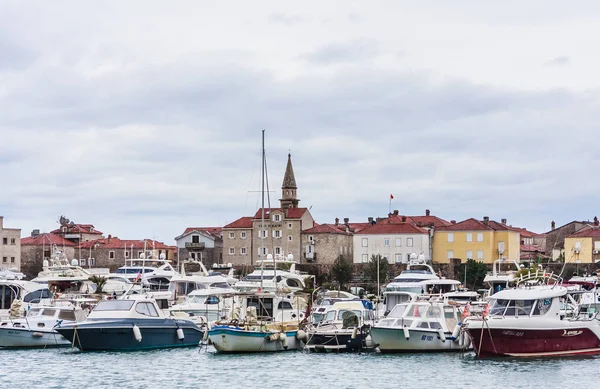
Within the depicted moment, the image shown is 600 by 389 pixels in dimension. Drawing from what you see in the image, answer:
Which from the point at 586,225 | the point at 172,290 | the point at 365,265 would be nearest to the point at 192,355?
the point at 172,290

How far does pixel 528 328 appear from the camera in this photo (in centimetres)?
4609

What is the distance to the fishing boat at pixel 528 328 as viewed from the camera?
46156 millimetres

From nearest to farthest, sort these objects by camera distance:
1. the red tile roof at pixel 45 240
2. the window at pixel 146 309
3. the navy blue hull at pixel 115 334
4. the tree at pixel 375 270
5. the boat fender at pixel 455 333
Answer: the navy blue hull at pixel 115 334
the boat fender at pixel 455 333
the window at pixel 146 309
the tree at pixel 375 270
the red tile roof at pixel 45 240

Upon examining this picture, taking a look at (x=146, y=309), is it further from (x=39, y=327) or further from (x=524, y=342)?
(x=524, y=342)

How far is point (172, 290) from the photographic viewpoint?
225 ft

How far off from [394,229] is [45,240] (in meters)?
37.1

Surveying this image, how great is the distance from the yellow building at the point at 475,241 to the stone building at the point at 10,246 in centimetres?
4282

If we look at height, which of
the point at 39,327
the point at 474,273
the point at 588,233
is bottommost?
the point at 39,327

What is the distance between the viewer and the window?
50.4 metres

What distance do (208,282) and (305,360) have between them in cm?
2254

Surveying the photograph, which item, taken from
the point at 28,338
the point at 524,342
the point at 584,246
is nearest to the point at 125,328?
the point at 28,338

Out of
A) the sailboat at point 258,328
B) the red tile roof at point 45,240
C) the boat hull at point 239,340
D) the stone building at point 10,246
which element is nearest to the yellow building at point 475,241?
the red tile roof at point 45,240

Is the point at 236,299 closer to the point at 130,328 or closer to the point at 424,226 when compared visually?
the point at 130,328

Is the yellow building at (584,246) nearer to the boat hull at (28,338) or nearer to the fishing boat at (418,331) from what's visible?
the fishing boat at (418,331)
